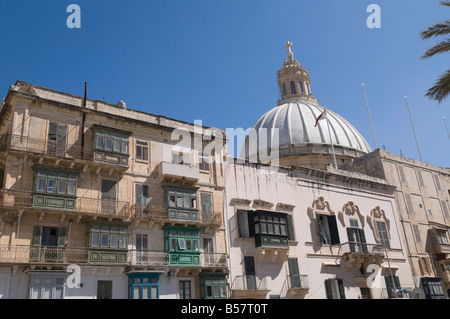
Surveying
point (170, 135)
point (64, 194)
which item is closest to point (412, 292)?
point (170, 135)

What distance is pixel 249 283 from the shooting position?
103 feet

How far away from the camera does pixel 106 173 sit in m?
29.0

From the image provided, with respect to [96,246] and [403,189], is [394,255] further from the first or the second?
[96,246]

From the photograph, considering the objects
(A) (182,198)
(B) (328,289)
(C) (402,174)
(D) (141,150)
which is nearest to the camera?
(A) (182,198)

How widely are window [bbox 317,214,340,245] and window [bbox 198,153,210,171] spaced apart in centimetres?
1108

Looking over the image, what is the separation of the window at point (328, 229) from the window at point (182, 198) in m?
12.1

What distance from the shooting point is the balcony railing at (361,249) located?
37894 millimetres

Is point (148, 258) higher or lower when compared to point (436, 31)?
lower

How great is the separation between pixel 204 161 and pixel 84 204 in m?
10.1

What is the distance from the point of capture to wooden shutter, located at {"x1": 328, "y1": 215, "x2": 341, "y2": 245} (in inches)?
1486

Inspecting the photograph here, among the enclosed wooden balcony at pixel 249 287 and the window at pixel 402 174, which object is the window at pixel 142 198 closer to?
the enclosed wooden balcony at pixel 249 287

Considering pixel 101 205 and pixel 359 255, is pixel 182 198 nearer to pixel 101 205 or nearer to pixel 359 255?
pixel 101 205

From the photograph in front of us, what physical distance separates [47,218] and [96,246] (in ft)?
10.8

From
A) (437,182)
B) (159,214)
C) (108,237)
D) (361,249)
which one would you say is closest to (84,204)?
(108,237)
